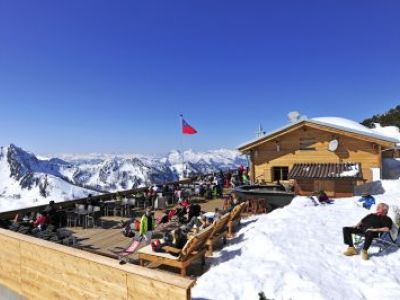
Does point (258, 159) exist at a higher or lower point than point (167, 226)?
higher

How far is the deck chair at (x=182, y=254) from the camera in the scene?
7.36 meters

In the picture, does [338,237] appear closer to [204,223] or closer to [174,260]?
[204,223]

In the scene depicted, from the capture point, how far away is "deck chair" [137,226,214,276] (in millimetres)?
7359

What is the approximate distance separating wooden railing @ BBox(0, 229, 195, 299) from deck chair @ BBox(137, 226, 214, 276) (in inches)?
80.9

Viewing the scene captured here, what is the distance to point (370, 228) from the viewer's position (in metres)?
7.95

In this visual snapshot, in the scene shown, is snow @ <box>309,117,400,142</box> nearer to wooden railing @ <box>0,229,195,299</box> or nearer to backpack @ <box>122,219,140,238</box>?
backpack @ <box>122,219,140,238</box>

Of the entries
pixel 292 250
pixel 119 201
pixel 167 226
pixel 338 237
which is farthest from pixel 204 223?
pixel 119 201

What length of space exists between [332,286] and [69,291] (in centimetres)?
484

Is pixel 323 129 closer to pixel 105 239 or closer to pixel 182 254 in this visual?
pixel 105 239

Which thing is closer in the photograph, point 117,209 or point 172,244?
point 172,244

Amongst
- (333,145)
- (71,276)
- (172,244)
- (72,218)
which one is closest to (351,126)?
(333,145)

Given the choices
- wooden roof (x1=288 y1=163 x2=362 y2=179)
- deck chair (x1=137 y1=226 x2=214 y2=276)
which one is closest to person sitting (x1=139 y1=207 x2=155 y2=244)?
deck chair (x1=137 y1=226 x2=214 y2=276)

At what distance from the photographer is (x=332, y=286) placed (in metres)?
6.53

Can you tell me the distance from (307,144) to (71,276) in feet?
53.8
